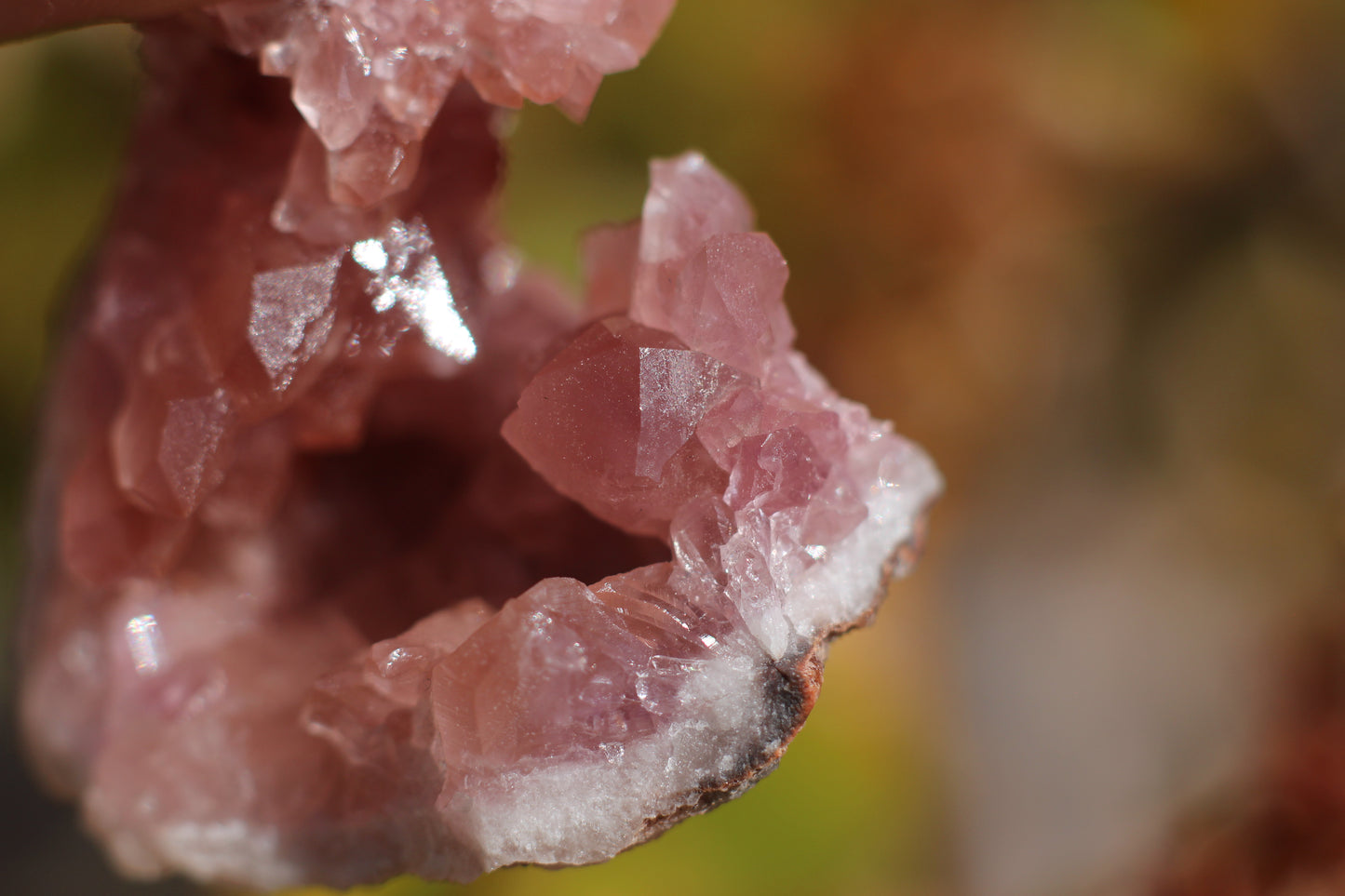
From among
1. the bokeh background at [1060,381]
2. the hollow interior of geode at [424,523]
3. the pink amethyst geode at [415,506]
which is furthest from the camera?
the bokeh background at [1060,381]

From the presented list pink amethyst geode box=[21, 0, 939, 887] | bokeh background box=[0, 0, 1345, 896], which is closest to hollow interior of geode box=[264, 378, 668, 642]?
pink amethyst geode box=[21, 0, 939, 887]

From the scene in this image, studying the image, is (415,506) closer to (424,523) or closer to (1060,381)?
(424,523)

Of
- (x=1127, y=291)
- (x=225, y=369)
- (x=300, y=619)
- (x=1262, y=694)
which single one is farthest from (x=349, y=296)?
(x=1262, y=694)

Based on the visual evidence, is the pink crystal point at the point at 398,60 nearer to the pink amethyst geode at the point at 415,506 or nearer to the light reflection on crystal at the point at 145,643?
the pink amethyst geode at the point at 415,506

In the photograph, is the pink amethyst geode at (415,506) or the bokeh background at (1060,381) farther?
the bokeh background at (1060,381)

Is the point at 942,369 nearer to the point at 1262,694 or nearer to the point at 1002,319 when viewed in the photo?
the point at 1002,319

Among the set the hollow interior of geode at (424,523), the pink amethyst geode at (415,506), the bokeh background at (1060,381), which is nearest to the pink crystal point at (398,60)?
the pink amethyst geode at (415,506)

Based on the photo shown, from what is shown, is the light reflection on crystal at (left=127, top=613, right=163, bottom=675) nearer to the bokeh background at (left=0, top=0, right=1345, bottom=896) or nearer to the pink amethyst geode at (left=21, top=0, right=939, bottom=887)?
the pink amethyst geode at (left=21, top=0, right=939, bottom=887)
